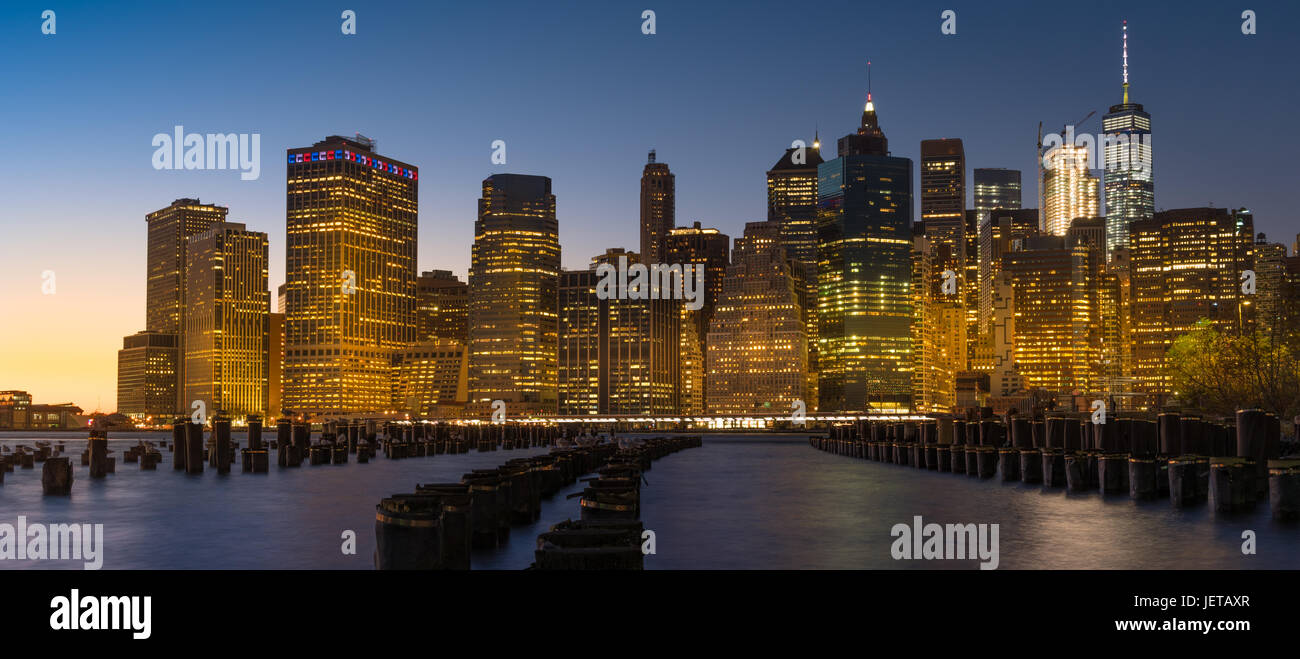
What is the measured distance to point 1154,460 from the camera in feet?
172

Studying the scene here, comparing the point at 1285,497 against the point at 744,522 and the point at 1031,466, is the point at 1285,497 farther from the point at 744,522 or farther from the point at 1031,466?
the point at 1031,466

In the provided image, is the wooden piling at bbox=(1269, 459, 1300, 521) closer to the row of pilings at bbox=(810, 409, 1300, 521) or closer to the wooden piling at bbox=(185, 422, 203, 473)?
the row of pilings at bbox=(810, 409, 1300, 521)

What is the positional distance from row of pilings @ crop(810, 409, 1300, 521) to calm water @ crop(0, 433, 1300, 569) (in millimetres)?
1315

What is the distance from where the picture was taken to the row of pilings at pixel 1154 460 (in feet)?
144

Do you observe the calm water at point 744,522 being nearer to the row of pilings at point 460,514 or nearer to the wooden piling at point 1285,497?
the wooden piling at point 1285,497

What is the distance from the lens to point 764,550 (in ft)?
116

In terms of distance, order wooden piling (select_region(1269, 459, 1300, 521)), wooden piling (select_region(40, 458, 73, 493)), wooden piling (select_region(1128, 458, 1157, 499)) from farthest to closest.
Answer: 1. wooden piling (select_region(40, 458, 73, 493))
2. wooden piling (select_region(1128, 458, 1157, 499))
3. wooden piling (select_region(1269, 459, 1300, 521))

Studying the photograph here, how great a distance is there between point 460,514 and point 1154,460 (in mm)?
43407

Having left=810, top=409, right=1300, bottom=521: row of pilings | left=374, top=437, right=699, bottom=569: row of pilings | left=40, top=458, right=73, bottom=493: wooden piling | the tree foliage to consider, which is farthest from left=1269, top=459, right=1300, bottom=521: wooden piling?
left=40, top=458, right=73, bottom=493: wooden piling

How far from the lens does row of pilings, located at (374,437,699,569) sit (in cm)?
1834

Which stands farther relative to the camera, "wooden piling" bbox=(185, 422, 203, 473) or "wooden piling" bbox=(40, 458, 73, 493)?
"wooden piling" bbox=(185, 422, 203, 473)

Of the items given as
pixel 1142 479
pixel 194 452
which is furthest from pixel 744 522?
pixel 194 452

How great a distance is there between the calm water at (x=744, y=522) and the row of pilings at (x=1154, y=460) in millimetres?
1315

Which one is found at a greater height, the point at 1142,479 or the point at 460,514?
the point at 460,514
